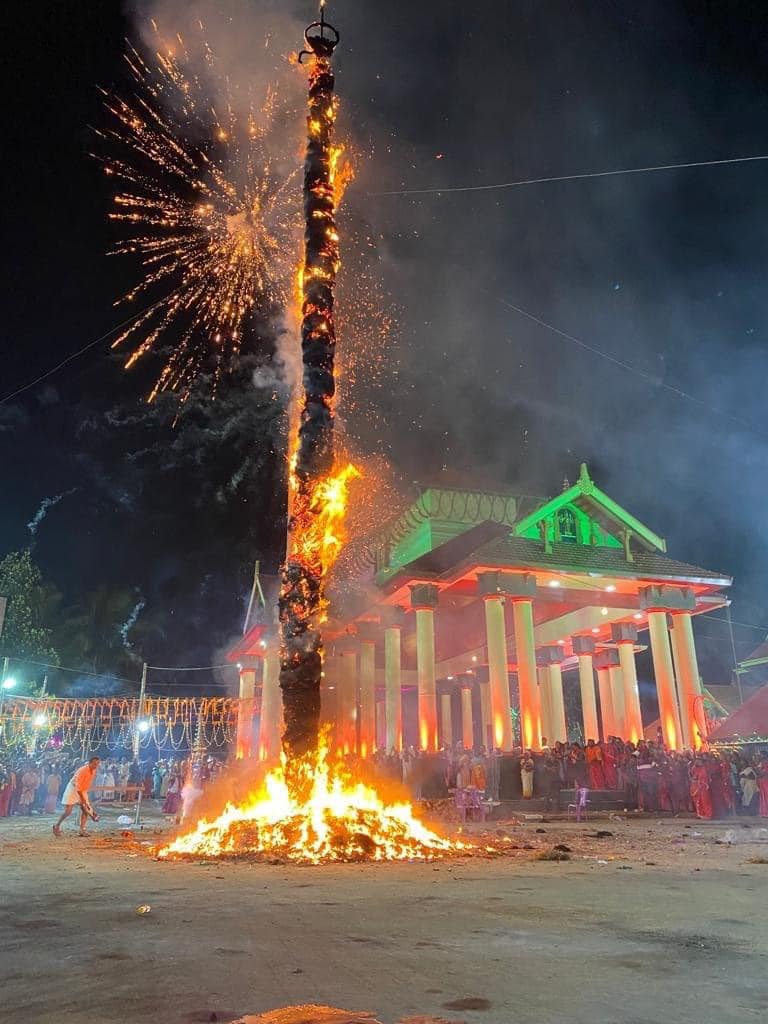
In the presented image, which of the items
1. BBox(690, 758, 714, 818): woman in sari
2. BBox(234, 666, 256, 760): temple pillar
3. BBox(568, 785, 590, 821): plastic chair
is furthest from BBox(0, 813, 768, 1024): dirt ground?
BBox(234, 666, 256, 760): temple pillar

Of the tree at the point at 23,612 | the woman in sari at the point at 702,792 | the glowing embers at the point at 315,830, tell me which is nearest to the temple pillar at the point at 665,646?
the woman in sari at the point at 702,792

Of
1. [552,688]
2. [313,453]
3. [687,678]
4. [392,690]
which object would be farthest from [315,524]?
[552,688]

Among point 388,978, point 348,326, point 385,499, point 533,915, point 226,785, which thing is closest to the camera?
point 388,978

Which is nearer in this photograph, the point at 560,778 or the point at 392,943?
the point at 392,943

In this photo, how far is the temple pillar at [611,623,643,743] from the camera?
1085 inches

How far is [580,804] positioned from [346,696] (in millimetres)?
16965

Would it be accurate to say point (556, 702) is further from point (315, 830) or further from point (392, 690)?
point (315, 830)

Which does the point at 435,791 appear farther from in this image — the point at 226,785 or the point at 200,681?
the point at 200,681

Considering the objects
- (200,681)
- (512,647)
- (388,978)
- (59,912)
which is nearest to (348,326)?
(59,912)

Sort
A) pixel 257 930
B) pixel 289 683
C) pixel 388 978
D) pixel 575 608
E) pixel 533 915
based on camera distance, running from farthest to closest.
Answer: pixel 575 608, pixel 289 683, pixel 533 915, pixel 257 930, pixel 388 978

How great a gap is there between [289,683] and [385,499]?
22.5 m

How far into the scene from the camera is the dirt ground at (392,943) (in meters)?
3.15

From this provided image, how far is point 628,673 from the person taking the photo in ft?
96.2

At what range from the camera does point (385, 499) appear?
108 feet
